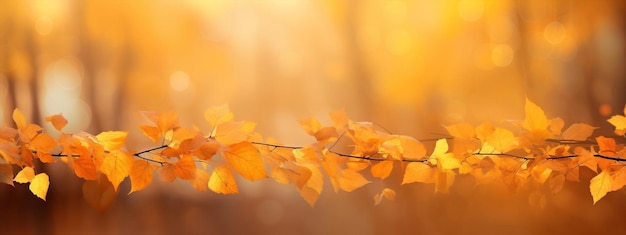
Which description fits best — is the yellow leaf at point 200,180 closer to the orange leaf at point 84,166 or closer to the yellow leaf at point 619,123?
the orange leaf at point 84,166

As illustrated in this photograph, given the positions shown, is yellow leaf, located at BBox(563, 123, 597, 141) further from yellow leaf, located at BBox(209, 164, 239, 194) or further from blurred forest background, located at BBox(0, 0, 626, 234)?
blurred forest background, located at BBox(0, 0, 626, 234)

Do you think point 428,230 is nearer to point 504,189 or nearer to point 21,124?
point 504,189

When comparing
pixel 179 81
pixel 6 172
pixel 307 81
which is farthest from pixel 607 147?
pixel 179 81

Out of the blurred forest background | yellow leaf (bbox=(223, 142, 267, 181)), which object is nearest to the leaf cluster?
yellow leaf (bbox=(223, 142, 267, 181))

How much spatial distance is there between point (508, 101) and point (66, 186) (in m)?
0.92

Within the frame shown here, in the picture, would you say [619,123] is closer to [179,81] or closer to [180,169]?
[180,169]

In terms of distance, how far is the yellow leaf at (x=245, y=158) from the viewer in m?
0.52

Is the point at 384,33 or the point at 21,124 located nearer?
the point at 21,124

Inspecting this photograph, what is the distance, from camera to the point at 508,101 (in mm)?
1323

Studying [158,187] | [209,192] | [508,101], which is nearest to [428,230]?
[508,101]

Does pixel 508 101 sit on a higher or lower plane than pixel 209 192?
higher

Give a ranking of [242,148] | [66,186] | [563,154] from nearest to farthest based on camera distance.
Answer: [242,148], [563,154], [66,186]

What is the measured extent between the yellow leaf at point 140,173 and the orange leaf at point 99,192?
0.02 meters

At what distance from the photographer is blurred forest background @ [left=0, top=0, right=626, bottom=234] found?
4.05 ft
